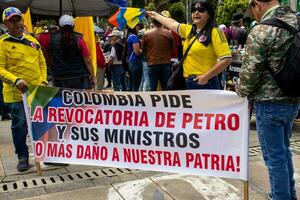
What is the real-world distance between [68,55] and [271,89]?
3.01 metres

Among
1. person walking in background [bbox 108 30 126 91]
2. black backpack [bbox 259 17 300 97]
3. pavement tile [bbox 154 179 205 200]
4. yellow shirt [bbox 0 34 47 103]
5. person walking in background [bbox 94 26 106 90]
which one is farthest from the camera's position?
person walking in background [bbox 108 30 126 91]

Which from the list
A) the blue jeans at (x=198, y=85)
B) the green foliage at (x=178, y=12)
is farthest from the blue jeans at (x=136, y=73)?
the green foliage at (x=178, y=12)

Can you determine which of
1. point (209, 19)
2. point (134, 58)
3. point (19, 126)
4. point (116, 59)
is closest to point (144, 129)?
point (209, 19)

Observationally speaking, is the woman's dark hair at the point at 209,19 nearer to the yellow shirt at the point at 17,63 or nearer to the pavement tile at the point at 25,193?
the yellow shirt at the point at 17,63

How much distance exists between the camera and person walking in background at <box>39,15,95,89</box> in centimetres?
555

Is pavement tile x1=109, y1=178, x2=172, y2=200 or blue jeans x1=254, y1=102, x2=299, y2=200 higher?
blue jeans x1=254, y1=102, x2=299, y2=200

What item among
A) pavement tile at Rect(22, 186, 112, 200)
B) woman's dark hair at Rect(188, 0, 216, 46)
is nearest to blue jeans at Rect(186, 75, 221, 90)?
woman's dark hair at Rect(188, 0, 216, 46)

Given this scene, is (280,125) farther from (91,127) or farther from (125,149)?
(91,127)

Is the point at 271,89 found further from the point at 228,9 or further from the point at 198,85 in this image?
the point at 228,9

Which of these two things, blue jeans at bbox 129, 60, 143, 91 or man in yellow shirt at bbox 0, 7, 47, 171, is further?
blue jeans at bbox 129, 60, 143, 91

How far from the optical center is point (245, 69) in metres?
3.40

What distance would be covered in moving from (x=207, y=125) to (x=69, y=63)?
94.6 inches

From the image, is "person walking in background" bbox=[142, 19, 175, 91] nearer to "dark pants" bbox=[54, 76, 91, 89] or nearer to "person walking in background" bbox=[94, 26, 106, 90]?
"person walking in background" bbox=[94, 26, 106, 90]

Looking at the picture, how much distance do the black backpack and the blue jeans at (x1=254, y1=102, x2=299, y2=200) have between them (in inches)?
6.3
